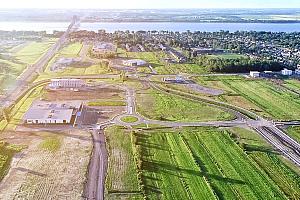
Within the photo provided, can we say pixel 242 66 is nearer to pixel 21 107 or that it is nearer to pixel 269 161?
pixel 269 161

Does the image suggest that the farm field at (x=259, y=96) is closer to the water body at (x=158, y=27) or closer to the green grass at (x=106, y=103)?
the green grass at (x=106, y=103)

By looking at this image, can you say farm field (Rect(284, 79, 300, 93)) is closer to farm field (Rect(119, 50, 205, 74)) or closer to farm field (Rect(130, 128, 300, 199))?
farm field (Rect(119, 50, 205, 74))

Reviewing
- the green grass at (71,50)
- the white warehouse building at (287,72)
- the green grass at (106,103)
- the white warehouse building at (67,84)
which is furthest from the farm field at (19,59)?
the white warehouse building at (287,72)

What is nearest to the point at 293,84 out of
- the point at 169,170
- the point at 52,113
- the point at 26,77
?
the point at 169,170

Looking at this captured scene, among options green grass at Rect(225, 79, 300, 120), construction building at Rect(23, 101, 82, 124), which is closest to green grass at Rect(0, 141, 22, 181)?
construction building at Rect(23, 101, 82, 124)

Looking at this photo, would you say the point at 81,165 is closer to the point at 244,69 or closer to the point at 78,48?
the point at 244,69
